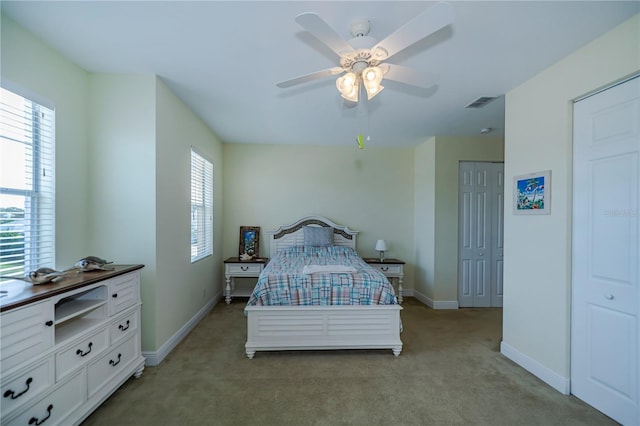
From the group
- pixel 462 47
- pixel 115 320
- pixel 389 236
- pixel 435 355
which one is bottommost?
pixel 435 355

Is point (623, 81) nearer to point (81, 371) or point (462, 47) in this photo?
point (462, 47)

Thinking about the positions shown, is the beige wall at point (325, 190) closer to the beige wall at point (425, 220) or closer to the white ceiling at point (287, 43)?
the beige wall at point (425, 220)

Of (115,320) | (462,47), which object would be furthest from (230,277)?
(462,47)

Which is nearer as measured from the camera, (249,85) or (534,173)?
(534,173)

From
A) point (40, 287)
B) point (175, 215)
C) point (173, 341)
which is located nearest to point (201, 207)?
point (175, 215)

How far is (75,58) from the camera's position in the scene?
2.23 metres

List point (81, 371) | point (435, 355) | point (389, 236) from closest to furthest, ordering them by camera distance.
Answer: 1. point (81, 371)
2. point (435, 355)
3. point (389, 236)

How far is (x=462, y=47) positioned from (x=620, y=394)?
8.68 ft

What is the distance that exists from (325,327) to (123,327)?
5.71 ft

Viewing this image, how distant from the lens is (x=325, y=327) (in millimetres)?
2785

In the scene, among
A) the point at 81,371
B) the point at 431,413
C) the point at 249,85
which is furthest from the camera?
the point at 249,85

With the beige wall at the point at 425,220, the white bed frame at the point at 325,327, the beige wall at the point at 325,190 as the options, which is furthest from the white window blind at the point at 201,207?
the beige wall at the point at 425,220

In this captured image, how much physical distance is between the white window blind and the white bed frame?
1.40 m

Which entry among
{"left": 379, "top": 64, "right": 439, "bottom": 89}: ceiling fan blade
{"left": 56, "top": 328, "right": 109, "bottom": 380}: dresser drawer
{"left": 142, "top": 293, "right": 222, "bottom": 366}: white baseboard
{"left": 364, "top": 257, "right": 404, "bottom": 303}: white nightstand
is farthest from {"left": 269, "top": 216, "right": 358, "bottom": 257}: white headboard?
{"left": 379, "top": 64, "right": 439, "bottom": 89}: ceiling fan blade
